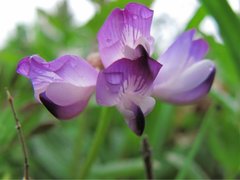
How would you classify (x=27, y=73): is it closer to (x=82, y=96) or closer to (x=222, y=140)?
(x=82, y=96)

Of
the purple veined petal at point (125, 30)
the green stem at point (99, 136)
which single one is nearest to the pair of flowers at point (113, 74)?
the purple veined petal at point (125, 30)

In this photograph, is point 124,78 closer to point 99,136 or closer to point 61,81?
point 61,81

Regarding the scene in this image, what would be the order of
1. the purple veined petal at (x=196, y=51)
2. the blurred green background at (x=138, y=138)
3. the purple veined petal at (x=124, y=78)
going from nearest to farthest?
the purple veined petal at (x=124, y=78) → the purple veined petal at (x=196, y=51) → the blurred green background at (x=138, y=138)

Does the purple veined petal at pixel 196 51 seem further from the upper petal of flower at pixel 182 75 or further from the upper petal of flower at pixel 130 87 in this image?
the upper petal of flower at pixel 130 87

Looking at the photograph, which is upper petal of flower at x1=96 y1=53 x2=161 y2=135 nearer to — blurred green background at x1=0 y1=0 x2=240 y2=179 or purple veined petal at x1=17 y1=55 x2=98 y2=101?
purple veined petal at x1=17 y1=55 x2=98 y2=101

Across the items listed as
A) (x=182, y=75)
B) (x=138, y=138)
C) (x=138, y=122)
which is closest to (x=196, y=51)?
(x=182, y=75)

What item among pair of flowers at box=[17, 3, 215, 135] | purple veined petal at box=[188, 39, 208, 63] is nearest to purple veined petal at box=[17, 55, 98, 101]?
pair of flowers at box=[17, 3, 215, 135]
